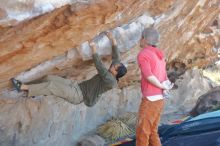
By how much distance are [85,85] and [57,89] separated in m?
0.60

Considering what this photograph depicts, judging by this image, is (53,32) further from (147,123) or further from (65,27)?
(147,123)

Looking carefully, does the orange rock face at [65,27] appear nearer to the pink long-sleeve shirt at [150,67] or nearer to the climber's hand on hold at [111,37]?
the climber's hand on hold at [111,37]

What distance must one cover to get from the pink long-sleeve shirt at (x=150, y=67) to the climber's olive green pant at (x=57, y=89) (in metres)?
1.32

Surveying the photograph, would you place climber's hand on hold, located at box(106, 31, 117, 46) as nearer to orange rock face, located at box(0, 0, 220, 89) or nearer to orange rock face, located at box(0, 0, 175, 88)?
orange rock face, located at box(0, 0, 220, 89)

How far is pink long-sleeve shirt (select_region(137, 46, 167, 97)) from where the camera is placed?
19.3 feet

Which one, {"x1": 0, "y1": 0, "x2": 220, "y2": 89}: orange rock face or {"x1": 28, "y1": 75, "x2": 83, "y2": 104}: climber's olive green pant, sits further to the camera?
{"x1": 28, "y1": 75, "x2": 83, "y2": 104}: climber's olive green pant

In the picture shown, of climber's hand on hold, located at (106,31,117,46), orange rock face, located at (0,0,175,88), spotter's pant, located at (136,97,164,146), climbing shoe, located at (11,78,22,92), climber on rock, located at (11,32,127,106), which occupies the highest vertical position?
orange rock face, located at (0,0,175,88)

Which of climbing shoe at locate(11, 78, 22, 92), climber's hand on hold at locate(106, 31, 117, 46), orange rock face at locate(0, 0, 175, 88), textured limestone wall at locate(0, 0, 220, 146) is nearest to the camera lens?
orange rock face at locate(0, 0, 175, 88)

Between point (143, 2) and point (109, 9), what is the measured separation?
3.53ft

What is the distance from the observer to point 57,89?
677 centimetres

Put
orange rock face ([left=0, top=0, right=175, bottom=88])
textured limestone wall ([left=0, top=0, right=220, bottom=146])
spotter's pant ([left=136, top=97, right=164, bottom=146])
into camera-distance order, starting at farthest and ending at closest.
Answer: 1. spotter's pant ([left=136, top=97, right=164, bottom=146])
2. textured limestone wall ([left=0, top=0, right=220, bottom=146])
3. orange rock face ([left=0, top=0, right=175, bottom=88])

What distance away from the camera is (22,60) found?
6.27 m

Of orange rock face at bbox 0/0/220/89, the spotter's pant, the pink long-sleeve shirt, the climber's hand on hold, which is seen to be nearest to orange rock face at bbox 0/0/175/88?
orange rock face at bbox 0/0/220/89

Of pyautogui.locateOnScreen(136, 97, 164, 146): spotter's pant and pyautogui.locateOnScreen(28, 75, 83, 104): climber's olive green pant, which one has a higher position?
pyautogui.locateOnScreen(28, 75, 83, 104): climber's olive green pant
